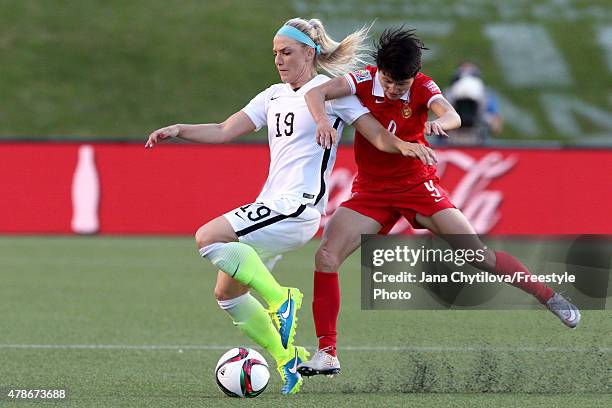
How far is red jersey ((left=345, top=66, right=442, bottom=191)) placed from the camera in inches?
250

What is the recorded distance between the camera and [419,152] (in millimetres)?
5914

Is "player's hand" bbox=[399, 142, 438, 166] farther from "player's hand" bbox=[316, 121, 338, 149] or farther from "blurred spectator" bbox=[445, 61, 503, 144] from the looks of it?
"blurred spectator" bbox=[445, 61, 503, 144]

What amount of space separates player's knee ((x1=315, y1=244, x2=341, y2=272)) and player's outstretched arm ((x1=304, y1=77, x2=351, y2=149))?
0.66 metres

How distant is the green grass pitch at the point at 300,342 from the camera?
5.95 m

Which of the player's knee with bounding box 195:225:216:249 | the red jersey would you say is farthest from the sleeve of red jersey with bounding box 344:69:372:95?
the player's knee with bounding box 195:225:216:249

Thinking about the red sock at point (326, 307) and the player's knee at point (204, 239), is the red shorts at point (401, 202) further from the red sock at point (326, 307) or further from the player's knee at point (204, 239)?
the player's knee at point (204, 239)

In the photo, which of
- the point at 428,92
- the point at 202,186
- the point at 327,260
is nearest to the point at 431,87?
the point at 428,92

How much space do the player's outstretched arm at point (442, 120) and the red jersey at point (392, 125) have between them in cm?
6

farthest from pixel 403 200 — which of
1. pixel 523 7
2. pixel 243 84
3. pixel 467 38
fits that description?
pixel 523 7

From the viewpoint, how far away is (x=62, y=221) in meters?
15.3

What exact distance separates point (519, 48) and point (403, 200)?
74.9ft

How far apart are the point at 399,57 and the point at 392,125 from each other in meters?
0.46

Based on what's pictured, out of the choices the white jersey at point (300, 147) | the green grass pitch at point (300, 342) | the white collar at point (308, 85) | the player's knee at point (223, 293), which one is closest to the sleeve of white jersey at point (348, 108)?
the white jersey at point (300, 147)

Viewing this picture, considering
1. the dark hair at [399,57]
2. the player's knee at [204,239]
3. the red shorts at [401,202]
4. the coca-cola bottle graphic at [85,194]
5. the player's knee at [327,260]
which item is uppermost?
the dark hair at [399,57]
